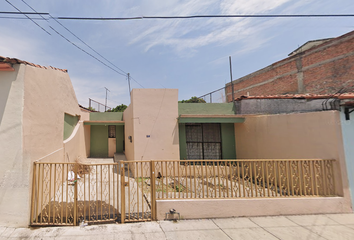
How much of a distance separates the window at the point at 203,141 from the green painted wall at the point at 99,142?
6605 mm

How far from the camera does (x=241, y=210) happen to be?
4.15 meters

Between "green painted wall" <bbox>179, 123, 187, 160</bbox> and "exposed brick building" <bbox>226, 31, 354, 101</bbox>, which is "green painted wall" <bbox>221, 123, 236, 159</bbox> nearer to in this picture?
"green painted wall" <bbox>179, 123, 187, 160</bbox>

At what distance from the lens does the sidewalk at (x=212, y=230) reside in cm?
338

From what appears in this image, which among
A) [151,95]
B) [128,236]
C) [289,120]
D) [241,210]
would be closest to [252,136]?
[289,120]

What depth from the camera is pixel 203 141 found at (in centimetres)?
905

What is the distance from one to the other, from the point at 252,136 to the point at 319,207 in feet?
12.7

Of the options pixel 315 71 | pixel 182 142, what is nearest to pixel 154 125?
pixel 182 142

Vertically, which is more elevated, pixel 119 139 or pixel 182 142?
pixel 119 139

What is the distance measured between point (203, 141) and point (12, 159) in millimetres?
7404

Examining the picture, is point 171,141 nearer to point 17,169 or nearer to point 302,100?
point 17,169

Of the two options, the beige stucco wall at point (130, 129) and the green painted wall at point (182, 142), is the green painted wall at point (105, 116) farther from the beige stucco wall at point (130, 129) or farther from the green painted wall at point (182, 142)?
the green painted wall at point (182, 142)

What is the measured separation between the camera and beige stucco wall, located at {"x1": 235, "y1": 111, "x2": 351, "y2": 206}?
4.47 m

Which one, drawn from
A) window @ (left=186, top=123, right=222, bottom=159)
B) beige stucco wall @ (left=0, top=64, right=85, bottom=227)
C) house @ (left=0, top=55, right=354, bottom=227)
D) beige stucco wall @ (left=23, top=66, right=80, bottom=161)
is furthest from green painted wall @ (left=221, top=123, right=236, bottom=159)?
beige stucco wall @ (left=0, top=64, right=85, bottom=227)

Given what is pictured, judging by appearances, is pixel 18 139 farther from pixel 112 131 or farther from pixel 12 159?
pixel 112 131
